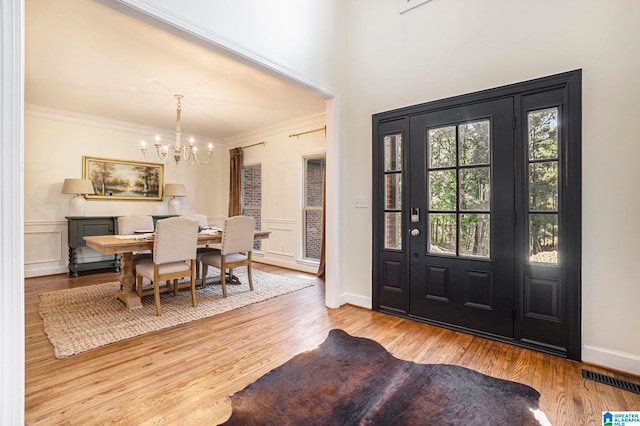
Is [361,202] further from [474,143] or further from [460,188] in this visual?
[474,143]

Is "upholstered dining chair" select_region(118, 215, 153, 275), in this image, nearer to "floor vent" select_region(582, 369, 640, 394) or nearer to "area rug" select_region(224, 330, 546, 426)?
"area rug" select_region(224, 330, 546, 426)

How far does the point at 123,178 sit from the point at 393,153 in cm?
516

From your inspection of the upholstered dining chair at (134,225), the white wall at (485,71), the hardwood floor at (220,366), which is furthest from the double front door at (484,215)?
the upholstered dining chair at (134,225)

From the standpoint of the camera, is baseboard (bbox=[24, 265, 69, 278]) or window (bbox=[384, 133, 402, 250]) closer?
window (bbox=[384, 133, 402, 250])

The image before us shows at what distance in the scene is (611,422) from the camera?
64.1 inches

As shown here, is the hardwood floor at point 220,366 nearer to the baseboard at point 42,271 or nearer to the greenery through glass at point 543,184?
the greenery through glass at point 543,184

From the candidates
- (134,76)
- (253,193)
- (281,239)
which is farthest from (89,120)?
(281,239)

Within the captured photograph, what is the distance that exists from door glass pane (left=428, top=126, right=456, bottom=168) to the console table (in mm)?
5193

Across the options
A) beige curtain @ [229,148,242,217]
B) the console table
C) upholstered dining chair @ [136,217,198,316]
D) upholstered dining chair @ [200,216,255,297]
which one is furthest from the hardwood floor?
beige curtain @ [229,148,242,217]

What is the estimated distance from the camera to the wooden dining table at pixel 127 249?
3.10 meters

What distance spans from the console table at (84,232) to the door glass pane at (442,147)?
519cm

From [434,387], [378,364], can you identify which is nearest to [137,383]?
[378,364]

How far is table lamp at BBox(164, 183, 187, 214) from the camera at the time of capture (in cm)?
608

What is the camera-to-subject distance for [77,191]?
4.84 metres
